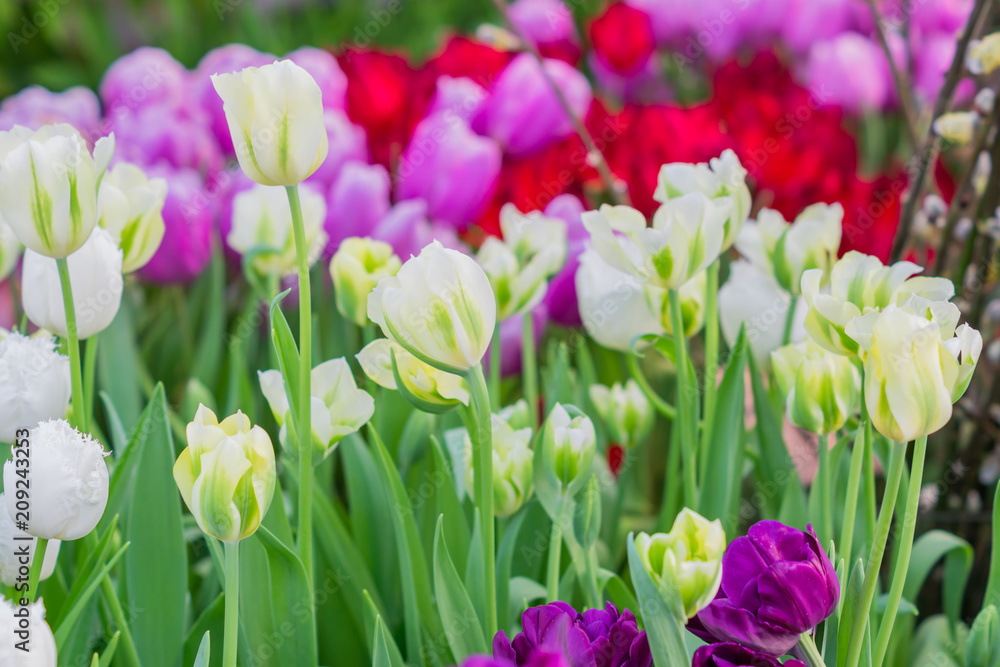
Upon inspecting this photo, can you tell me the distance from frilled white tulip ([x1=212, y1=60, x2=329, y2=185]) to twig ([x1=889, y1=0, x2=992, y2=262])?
0.39 metres

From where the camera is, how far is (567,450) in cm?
37

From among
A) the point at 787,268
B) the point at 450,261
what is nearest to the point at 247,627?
the point at 450,261

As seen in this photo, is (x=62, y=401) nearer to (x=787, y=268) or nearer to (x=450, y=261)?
(x=450, y=261)

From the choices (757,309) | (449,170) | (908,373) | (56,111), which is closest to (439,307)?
(908,373)

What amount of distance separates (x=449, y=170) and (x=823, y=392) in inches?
19.2

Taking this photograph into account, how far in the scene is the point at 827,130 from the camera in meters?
0.92

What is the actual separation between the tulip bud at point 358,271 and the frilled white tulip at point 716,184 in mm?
141

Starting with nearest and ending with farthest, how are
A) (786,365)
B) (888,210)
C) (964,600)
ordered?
(786,365) < (964,600) < (888,210)

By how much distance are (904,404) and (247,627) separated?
0.27m

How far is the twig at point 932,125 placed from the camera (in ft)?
1.81

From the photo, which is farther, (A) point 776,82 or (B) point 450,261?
(A) point 776,82

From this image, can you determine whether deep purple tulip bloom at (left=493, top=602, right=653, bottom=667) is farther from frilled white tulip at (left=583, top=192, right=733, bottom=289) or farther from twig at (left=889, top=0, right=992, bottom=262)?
twig at (left=889, top=0, right=992, bottom=262)

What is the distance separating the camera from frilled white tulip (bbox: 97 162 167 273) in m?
0.44

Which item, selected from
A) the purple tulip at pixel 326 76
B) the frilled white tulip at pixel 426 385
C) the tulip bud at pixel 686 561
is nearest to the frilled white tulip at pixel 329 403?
the frilled white tulip at pixel 426 385
